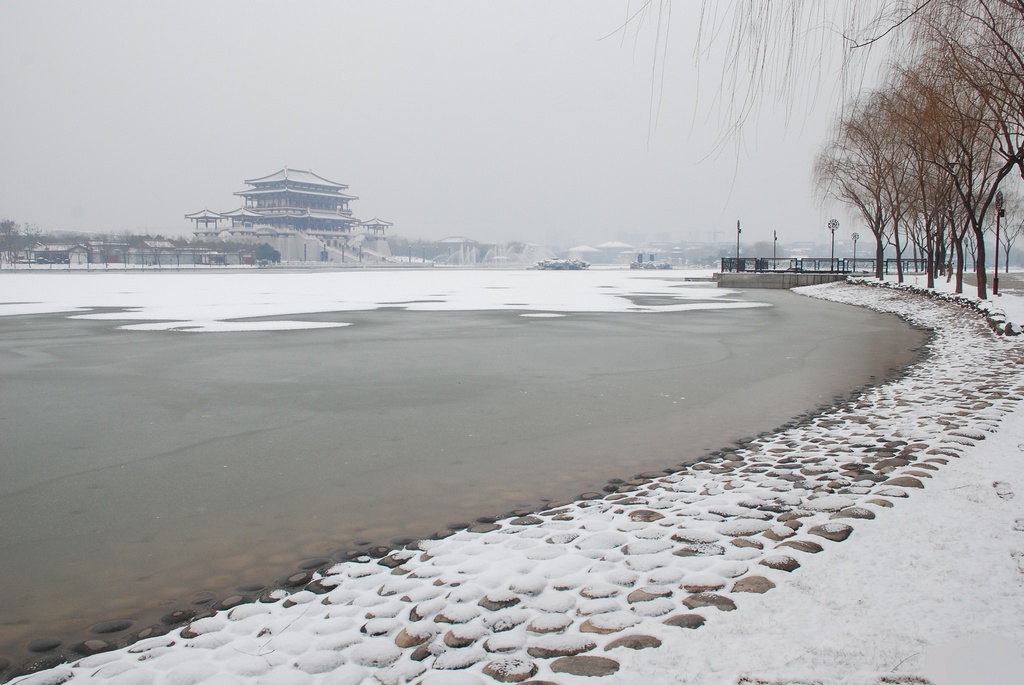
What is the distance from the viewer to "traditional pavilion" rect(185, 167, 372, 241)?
112 meters

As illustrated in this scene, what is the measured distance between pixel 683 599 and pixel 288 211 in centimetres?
11778

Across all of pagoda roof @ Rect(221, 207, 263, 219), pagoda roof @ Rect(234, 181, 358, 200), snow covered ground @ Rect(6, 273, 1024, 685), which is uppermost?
pagoda roof @ Rect(234, 181, 358, 200)

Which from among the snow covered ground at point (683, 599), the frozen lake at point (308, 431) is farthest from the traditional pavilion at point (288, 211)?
the snow covered ground at point (683, 599)

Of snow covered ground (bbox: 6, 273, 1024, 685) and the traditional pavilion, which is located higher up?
the traditional pavilion

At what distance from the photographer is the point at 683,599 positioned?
335cm

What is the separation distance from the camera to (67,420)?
7.52 metres

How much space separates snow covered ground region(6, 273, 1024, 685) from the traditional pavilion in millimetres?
111023

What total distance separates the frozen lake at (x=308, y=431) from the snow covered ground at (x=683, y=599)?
1.74 feet

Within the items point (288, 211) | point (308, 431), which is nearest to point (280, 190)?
point (288, 211)

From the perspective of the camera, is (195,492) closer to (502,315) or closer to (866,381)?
(866,381)

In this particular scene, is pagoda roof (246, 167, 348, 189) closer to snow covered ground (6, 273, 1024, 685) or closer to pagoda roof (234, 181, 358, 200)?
pagoda roof (234, 181, 358, 200)

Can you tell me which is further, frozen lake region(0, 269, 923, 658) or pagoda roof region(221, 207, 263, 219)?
pagoda roof region(221, 207, 263, 219)

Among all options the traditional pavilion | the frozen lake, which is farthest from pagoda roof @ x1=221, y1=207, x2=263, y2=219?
the frozen lake

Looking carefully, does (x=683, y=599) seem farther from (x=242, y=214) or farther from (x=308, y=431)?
(x=242, y=214)
